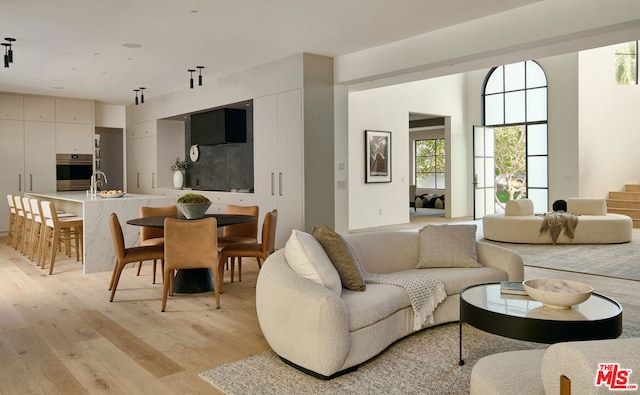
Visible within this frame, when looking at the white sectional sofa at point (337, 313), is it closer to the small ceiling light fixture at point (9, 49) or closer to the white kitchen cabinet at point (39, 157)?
the small ceiling light fixture at point (9, 49)

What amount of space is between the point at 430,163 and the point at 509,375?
53.4 feet

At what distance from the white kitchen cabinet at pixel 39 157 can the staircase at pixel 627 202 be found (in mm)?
12350

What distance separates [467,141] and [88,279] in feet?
32.5

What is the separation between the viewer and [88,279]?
5.64 m

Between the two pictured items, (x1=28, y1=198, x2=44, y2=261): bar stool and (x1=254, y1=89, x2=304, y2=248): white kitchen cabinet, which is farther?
(x1=254, y1=89, x2=304, y2=248): white kitchen cabinet

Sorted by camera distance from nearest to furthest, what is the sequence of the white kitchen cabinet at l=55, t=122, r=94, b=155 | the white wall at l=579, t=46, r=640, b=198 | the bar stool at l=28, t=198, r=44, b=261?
the bar stool at l=28, t=198, r=44, b=261, the white kitchen cabinet at l=55, t=122, r=94, b=155, the white wall at l=579, t=46, r=640, b=198

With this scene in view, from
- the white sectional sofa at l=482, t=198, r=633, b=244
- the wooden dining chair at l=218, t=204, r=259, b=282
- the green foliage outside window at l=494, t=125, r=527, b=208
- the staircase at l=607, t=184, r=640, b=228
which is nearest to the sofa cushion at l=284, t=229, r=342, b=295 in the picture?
the wooden dining chair at l=218, t=204, r=259, b=282

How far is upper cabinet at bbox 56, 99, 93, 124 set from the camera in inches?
418

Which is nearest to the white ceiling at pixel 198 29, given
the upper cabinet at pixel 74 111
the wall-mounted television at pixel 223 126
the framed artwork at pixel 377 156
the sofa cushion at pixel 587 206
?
the wall-mounted television at pixel 223 126

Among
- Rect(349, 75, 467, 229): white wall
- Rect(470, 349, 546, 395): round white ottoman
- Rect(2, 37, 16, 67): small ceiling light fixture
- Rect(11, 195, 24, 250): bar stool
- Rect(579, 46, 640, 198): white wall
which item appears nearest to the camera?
Rect(470, 349, 546, 395): round white ottoman

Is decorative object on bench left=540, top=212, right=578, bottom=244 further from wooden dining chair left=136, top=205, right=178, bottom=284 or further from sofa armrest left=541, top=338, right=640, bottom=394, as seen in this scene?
sofa armrest left=541, top=338, right=640, bottom=394

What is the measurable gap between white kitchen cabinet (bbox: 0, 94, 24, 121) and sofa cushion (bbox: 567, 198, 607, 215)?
10.7m

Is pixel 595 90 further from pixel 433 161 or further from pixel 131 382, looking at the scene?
pixel 131 382

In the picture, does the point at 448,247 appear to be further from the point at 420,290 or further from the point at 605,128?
the point at 605,128
